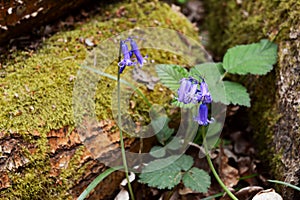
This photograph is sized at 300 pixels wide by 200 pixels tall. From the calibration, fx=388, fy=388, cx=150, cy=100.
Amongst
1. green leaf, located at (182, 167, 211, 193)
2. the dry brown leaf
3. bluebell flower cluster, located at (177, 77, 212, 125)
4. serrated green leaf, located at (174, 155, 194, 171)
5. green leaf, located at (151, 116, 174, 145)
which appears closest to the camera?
bluebell flower cluster, located at (177, 77, 212, 125)

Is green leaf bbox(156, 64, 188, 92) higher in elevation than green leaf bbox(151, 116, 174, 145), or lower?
higher

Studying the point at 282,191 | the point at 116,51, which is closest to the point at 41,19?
the point at 116,51

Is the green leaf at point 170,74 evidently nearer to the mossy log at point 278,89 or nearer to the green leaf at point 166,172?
the green leaf at point 166,172

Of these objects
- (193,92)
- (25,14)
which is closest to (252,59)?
(193,92)

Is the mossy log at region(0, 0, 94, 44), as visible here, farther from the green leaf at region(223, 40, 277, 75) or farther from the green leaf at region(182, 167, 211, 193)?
the green leaf at region(182, 167, 211, 193)

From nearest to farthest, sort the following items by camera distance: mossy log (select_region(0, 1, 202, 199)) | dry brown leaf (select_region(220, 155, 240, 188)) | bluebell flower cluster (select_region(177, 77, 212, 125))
Result: bluebell flower cluster (select_region(177, 77, 212, 125)) < mossy log (select_region(0, 1, 202, 199)) < dry brown leaf (select_region(220, 155, 240, 188))

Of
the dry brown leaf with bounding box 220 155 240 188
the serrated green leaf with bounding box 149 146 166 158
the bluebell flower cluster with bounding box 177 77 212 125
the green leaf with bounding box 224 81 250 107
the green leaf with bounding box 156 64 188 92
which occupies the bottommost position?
the dry brown leaf with bounding box 220 155 240 188

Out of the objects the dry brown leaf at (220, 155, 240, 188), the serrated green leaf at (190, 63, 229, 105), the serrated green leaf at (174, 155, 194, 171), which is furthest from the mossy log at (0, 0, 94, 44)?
the dry brown leaf at (220, 155, 240, 188)
